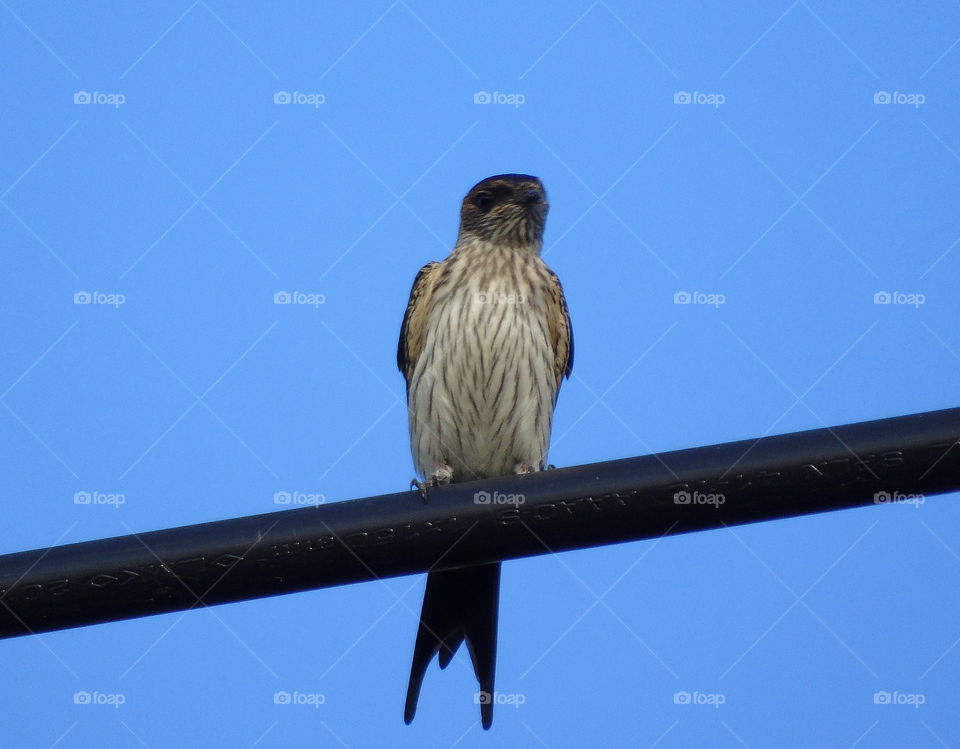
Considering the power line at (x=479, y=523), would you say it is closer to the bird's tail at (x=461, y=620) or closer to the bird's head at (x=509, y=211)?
the bird's tail at (x=461, y=620)

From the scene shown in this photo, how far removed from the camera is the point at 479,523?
4383 mm

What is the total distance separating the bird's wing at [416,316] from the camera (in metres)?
8.30

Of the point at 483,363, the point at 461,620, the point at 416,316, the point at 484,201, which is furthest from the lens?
the point at 484,201

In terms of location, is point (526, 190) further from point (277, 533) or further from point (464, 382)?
point (277, 533)

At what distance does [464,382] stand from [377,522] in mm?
3496

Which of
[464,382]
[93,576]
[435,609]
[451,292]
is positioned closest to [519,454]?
[464,382]

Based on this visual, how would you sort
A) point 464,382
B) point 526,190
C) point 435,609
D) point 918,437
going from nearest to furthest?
1. point 918,437
2. point 435,609
3. point 464,382
4. point 526,190

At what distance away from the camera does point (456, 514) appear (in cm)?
438
